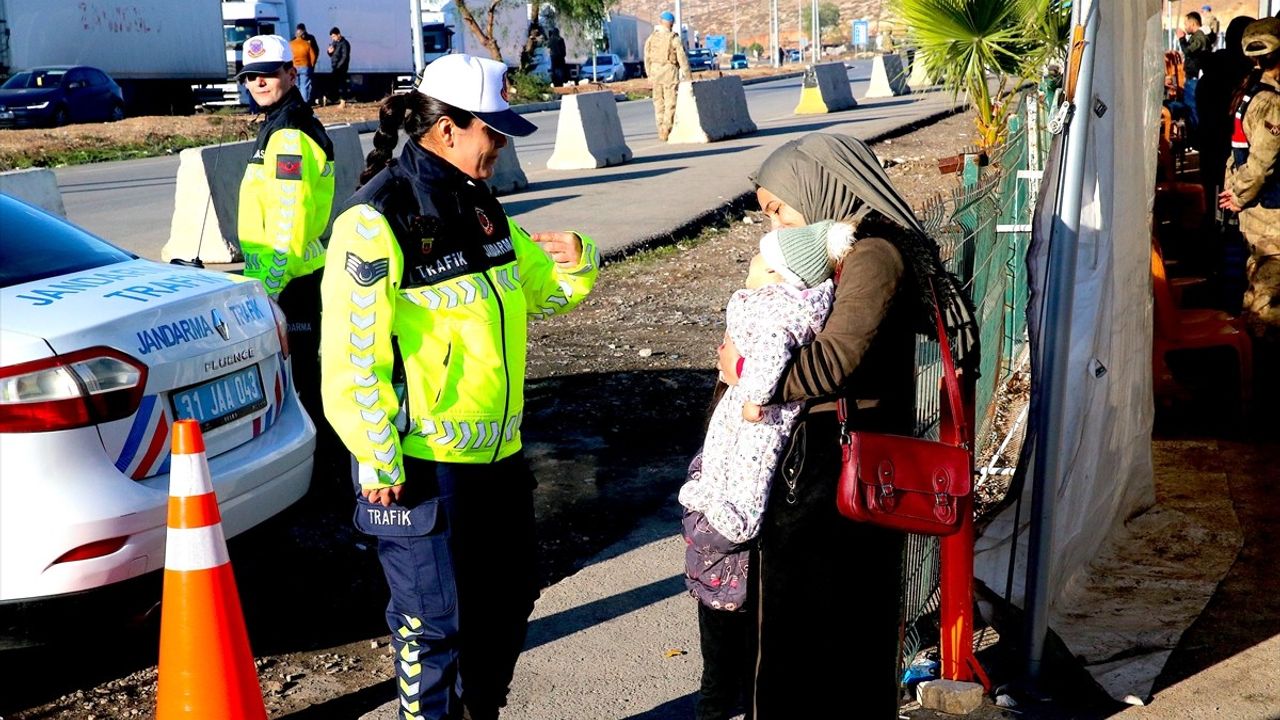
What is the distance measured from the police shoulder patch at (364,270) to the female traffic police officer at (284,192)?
221cm

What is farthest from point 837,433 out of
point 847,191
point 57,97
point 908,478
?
point 57,97

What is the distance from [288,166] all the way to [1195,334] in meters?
4.34

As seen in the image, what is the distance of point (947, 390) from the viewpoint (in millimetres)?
3021

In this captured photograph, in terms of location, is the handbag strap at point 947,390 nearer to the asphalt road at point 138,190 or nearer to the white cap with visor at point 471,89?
the white cap with visor at point 471,89

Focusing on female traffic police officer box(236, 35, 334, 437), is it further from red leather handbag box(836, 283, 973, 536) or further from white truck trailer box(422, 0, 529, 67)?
white truck trailer box(422, 0, 529, 67)

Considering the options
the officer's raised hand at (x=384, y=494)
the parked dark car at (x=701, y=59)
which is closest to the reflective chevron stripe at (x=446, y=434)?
the officer's raised hand at (x=384, y=494)

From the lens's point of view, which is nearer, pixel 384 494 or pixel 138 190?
pixel 384 494

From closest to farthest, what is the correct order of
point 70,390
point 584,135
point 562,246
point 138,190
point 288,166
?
point 562,246 < point 70,390 < point 288,166 < point 138,190 < point 584,135

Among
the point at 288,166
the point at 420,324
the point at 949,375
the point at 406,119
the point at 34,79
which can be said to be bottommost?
the point at 949,375

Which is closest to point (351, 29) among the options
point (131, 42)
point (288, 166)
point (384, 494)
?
point (131, 42)

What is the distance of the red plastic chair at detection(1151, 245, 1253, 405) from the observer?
648 cm

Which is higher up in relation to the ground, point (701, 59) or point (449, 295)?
point (701, 59)

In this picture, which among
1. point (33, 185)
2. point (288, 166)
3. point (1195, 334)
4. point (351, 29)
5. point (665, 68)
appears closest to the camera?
point (288, 166)

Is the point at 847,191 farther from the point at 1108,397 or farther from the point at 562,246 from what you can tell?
the point at 1108,397
